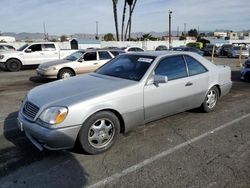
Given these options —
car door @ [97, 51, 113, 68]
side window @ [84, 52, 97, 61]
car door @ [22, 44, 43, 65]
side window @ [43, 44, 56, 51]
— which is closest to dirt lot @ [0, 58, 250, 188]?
side window @ [84, 52, 97, 61]

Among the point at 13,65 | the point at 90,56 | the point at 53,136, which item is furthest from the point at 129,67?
the point at 13,65

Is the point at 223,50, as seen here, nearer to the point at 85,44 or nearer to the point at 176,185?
the point at 85,44

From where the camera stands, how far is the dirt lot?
305 centimetres

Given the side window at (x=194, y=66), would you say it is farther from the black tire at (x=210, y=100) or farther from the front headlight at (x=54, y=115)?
the front headlight at (x=54, y=115)

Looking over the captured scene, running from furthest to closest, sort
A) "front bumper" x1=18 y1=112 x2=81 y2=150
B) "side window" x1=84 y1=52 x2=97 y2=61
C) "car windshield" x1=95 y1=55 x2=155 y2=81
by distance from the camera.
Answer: "side window" x1=84 y1=52 x2=97 y2=61, "car windshield" x1=95 y1=55 x2=155 y2=81, "front bumper" x1=18 y1=112 x2=81 y2=150

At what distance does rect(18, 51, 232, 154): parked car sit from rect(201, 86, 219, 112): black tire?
30 mm

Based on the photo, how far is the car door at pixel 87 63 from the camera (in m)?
10.7

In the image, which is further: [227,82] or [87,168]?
[227,82]

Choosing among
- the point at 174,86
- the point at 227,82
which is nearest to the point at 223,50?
the point at 227,82

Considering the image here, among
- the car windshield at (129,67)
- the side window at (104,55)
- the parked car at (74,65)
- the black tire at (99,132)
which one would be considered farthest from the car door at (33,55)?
the black tire at (99,132)

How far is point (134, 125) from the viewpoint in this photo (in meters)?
4.15

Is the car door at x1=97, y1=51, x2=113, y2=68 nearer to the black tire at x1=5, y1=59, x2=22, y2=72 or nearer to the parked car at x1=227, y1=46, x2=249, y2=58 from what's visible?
the black tire at x1=5, y1=59, x2=22, y2=72

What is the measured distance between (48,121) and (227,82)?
14.9 ft

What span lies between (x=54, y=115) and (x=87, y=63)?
7620mm
